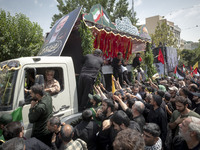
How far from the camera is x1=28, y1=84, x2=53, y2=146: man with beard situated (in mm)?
2400

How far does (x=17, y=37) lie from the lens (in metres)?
10.8

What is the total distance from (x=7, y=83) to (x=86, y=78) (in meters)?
1.71

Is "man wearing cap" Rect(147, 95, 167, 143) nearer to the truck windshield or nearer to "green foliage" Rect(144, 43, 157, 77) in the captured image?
the truck windshield

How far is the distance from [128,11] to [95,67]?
18.4 m

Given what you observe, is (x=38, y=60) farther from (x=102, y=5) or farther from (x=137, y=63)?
(x=102, y=5)

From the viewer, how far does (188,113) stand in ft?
8.85

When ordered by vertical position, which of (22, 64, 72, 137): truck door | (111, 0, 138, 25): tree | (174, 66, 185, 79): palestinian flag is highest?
(111, 0, 138, 25): tree

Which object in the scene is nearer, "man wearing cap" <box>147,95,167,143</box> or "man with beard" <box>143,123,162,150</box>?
Answer: "man with beard" <box>143,123,162,150</box>

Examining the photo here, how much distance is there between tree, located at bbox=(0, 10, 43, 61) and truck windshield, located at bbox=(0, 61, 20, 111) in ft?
27.4

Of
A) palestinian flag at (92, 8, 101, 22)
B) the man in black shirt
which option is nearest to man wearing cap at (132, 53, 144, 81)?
the man in black shirt

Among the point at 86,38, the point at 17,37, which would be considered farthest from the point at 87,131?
the point at 17,37

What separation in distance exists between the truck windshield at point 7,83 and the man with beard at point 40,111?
489 mm

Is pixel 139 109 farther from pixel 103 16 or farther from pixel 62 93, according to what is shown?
pixel 103 16

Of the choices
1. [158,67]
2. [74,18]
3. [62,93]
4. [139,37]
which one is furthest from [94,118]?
[158,67]
